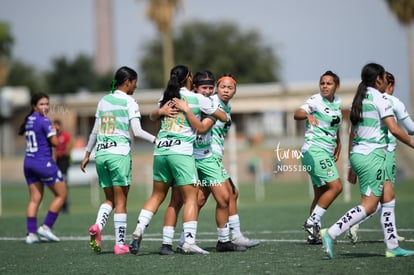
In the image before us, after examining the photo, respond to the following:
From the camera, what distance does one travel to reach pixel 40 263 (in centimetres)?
1010

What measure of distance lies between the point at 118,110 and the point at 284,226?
16.2 ft

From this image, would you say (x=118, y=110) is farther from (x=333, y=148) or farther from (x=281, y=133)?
(x=281, y=133)

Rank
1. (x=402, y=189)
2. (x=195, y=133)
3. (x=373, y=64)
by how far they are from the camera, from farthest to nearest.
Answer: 1. (x=402, y=189)
2. (x=195, y=133)
3. (x=373, y=64)

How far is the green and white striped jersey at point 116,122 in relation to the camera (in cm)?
1070

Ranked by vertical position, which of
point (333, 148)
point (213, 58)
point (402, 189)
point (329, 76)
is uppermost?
point (213, 58)

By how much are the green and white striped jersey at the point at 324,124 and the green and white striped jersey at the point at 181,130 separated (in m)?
1.82

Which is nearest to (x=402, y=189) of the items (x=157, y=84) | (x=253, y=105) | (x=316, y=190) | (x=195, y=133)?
(x=316, y=190)

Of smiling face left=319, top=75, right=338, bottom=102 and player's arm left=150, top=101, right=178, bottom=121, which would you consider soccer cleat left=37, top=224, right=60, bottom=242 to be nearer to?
player's arm left=150, top=101, right=178, bottom=121

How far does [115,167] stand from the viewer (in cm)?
1068

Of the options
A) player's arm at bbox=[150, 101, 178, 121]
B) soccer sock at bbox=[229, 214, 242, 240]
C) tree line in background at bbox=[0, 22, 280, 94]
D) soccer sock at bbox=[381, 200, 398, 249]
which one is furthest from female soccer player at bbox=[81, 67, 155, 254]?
tree line in background at bbox=[0, 22, 280, 94]

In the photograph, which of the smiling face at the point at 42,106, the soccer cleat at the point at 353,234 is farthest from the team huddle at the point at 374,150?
the smiling face at the point at 42,106

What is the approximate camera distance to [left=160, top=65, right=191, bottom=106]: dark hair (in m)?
10.3

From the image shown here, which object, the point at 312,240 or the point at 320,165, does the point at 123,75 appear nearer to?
the point at 320,165

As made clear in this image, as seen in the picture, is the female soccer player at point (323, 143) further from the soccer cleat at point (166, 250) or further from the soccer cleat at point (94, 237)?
the soccer cleat at point (94, 237)
